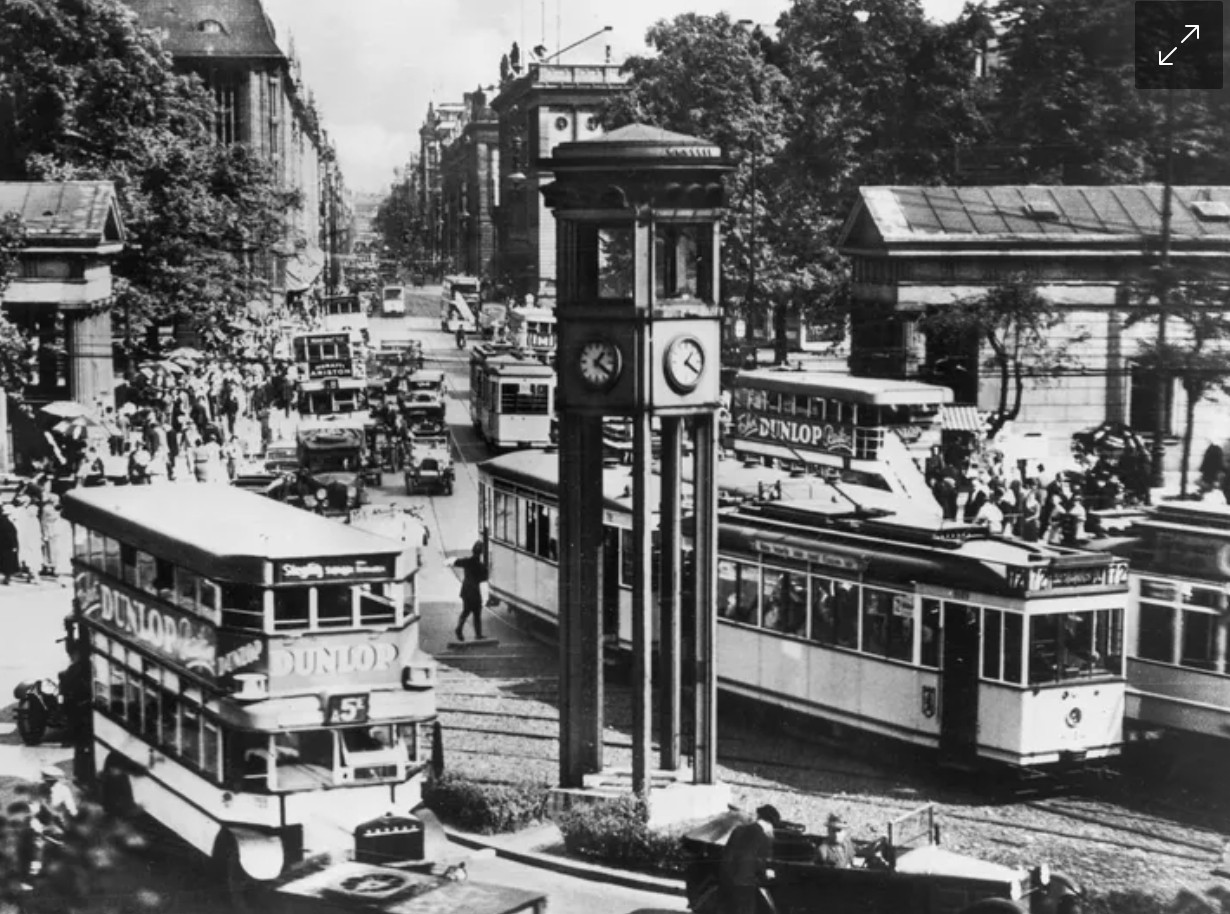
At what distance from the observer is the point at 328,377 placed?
3144 centimetres

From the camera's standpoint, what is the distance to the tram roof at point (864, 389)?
30.8 metres

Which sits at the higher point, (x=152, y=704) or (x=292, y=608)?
(x=292, y=608)

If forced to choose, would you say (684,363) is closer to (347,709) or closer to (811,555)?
(347,709)

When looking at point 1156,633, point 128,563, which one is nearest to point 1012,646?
point 1156,633

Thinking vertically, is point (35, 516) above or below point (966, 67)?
below

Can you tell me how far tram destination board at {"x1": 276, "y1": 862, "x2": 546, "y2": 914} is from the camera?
37.8 ft

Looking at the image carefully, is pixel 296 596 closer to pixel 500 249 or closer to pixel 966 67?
pixel 500 249

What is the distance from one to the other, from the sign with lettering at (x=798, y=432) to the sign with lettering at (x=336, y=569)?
19212mm

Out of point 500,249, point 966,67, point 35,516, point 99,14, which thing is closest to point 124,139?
point 99,14

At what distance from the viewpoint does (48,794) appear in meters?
15.0

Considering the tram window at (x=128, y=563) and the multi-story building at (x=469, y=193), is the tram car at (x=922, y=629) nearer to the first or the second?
the tram window at (x=128, y=563)

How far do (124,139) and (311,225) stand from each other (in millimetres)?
10817

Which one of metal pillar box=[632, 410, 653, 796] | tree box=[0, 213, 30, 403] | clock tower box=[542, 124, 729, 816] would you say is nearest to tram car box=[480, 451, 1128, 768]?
clock tower box=[542, 124, 729, 816]

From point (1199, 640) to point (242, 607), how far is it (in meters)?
8.48
